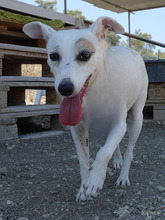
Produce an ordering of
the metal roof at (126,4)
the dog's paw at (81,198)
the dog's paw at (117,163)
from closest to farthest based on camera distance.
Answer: the dog's paw at (81,198) → the dog's paw at (117,163) → the metal roof at (126,4)

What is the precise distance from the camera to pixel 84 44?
7.32ft

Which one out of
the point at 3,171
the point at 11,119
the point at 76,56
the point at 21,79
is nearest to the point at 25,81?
the point at 21,79

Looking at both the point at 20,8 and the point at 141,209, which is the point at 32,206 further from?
the point at 20,8

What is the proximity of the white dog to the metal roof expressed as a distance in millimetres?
5622

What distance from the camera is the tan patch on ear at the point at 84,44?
2203mm

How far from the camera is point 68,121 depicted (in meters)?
2.22

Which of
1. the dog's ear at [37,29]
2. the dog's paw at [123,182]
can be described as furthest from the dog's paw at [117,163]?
the dog's ear at [37,29]

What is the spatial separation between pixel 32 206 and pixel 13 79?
3.06 metres

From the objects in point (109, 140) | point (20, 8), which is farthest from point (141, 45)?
point (109, 140)

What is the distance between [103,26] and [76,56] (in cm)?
49

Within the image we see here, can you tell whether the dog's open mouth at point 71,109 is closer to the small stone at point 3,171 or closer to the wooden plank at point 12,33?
the small stone at point 3,171

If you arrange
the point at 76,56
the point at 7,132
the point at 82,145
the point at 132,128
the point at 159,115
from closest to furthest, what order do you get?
the point at 76,56
the point at 82,145
the point at 132,128
the point at 7,132
the point at 159,115

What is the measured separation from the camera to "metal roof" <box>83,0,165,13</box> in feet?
26.9

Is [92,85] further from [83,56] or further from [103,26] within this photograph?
[103,26]
